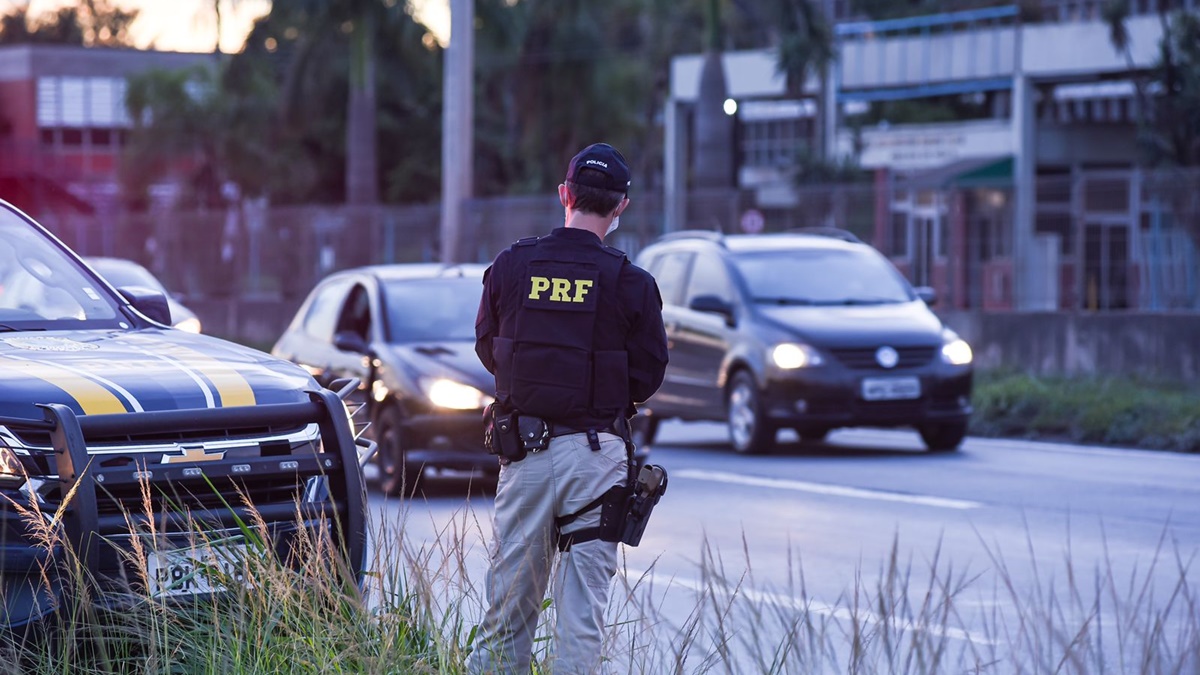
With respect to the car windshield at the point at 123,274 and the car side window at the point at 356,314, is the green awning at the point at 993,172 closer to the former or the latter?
the car windshield at the point at 123,274

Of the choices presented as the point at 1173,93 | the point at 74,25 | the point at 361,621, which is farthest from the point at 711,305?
the point at 74,25

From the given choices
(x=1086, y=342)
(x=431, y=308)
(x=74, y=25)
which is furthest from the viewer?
(x=74, y=25)

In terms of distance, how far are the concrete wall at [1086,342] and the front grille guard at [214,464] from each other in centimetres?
1479

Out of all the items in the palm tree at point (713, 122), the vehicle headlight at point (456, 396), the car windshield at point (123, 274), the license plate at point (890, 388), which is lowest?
the license plate at point (890, 388)

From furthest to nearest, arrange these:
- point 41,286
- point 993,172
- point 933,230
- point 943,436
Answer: point 993,172 < point 933,230 < point 943,436 < point 41,286

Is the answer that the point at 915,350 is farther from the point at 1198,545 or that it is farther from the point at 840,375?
the point at 1198,545

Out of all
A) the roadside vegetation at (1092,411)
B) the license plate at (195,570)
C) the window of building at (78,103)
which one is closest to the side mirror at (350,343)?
the roadside vegetation at (1092,411)

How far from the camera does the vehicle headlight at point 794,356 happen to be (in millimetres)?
15094

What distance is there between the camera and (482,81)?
218 feet

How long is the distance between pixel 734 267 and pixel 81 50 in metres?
77.0

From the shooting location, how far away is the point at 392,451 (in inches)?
503

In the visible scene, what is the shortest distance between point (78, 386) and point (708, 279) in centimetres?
1110

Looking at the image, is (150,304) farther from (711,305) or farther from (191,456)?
(711,305)

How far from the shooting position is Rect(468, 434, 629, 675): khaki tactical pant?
5.30 metres
